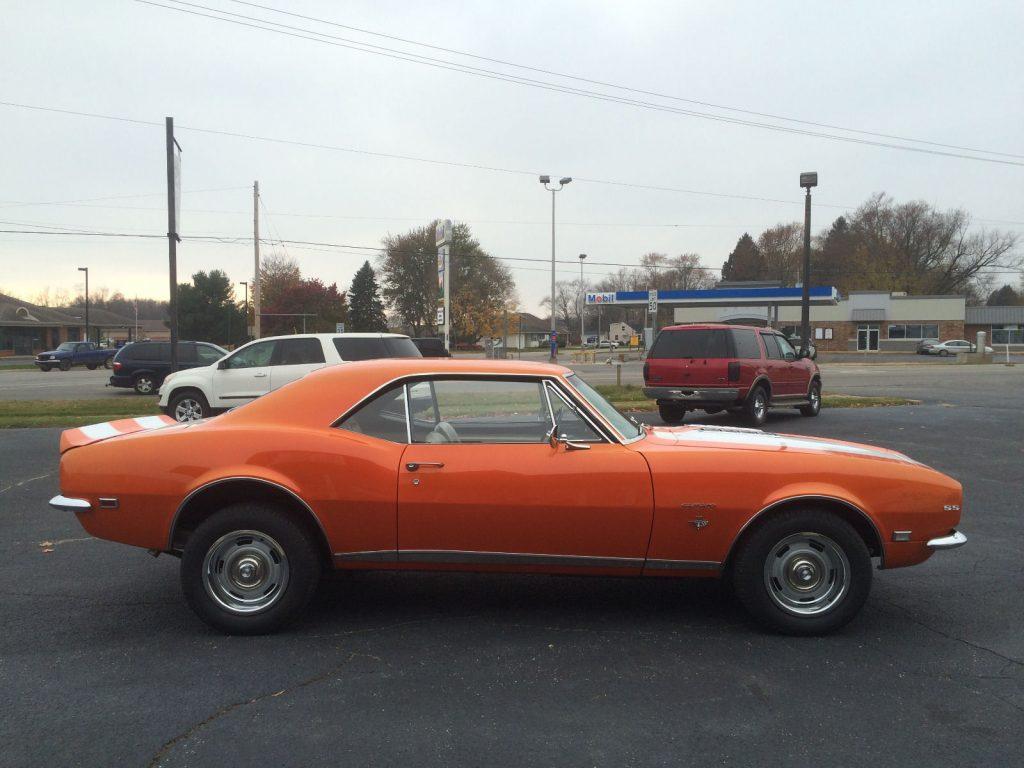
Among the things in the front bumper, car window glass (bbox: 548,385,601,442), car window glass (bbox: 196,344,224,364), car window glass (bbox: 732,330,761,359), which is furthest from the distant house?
car window glass (bbox: 548,385,601,442)

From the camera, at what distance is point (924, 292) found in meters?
75.9

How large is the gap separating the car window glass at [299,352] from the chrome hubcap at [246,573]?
9.67 metres

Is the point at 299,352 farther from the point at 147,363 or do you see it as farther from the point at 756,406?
the point at 147,363

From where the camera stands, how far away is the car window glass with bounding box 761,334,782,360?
13.6 meters

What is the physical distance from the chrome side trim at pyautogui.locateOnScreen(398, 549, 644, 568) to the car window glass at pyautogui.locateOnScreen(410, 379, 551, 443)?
60 cm

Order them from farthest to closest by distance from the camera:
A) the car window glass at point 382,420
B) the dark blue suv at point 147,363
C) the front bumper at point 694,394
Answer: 1. the dark blue suv at point 147,363
2. the front bumper at point 694,394
3. the car window glass at point 382,420

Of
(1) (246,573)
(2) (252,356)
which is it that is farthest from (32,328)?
(1) (246,573)

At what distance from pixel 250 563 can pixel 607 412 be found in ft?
6.94

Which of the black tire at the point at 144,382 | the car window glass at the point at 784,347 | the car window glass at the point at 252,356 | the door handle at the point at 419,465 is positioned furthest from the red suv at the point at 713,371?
the black tire at the point at 144,382

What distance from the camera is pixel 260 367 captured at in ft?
44.5

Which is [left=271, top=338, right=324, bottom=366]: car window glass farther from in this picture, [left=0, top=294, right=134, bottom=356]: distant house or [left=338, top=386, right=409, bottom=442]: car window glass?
[left=0, top=294, right=134, bottom=356]: distant house

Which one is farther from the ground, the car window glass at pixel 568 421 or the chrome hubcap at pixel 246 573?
the car window glass at pixel 568 421

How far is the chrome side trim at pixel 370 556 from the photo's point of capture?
3.93m

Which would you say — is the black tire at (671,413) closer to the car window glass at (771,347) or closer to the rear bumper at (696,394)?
the rear bumper at (696,394)
